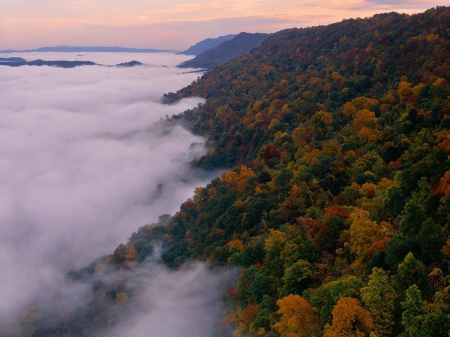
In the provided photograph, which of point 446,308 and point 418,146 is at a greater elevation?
point 418,146

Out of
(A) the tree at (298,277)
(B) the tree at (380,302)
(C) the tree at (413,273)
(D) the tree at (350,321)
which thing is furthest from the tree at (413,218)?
(A) the tree at (298,277)

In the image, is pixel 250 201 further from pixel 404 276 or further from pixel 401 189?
pixel 404 276

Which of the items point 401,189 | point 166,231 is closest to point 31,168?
point 166,231

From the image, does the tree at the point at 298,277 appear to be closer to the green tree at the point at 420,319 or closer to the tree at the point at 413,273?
the tree at the point at 413,273

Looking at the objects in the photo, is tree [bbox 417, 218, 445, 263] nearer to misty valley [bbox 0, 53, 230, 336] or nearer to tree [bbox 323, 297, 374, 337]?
tree [bbox 323, 297, 374, 337]

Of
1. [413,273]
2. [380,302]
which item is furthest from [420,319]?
[413,273]

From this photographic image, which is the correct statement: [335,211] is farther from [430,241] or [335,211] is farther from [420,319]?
[420,319]
